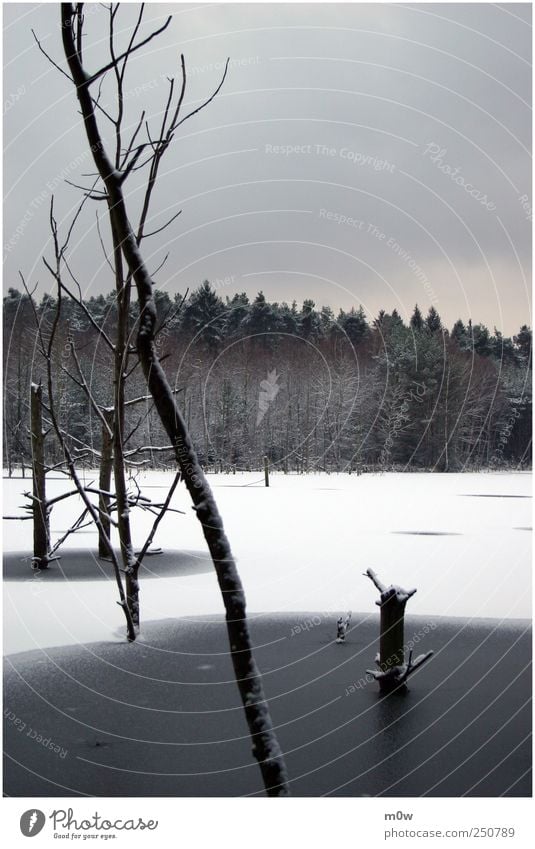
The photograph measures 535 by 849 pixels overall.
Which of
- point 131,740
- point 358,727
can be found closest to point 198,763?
point 131,740

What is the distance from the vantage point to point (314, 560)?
11.0m

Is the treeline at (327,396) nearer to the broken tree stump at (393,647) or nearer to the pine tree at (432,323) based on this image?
the pine tree at (432,323)

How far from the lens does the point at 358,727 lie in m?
4.85

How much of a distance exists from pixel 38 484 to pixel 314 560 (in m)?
3.66

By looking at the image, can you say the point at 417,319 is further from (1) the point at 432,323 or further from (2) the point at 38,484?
(2) the point at 38,484

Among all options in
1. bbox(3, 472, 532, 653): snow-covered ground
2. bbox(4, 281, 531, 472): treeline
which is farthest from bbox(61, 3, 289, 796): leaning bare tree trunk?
bbox(4, 281, 531, 472): treeline

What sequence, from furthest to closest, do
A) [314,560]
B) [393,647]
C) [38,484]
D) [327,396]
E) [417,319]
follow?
[417,319] < [327,396] < [314,560] < [38,484] < [393,647]

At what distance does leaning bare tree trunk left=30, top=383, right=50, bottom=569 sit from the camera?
9.75 metres

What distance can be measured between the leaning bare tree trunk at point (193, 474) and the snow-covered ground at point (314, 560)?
4523 millimetres

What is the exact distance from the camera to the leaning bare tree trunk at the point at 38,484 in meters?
9.75

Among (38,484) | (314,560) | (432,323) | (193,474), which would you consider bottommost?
(314,560)

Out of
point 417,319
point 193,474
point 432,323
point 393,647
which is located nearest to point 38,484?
point 393,647

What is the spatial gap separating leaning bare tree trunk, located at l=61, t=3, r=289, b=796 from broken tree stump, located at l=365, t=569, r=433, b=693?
10.2ft

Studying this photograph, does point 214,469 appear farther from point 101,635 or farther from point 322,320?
point 101,635
